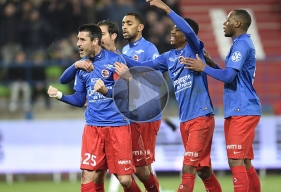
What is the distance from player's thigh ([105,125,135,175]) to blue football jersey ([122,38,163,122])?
25.6 inches

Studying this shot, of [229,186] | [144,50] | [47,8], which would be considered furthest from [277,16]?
[144,50]

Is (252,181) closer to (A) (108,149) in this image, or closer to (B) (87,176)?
(A) (108,149)

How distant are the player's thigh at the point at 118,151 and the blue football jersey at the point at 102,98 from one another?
0.37 feet

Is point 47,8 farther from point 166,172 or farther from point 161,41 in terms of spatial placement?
point 166,172

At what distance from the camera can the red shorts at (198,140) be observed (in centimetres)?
865

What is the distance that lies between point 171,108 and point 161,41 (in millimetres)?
2002

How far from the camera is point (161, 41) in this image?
17234 millimetres

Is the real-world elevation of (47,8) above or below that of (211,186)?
above

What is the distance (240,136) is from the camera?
8.61 meters

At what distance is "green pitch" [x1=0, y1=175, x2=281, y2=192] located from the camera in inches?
498

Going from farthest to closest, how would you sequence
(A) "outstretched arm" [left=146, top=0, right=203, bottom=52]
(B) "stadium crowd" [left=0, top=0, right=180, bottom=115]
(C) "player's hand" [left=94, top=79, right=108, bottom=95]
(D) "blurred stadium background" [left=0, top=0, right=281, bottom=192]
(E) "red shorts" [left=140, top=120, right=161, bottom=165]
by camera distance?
(B) "stadium crowd" [left=0, top=0, right=180, bottom=115]
(D) "blurred stadium background" [left=0, top=0, right=281, bottom=192]
(E) "red shorts" [left=140, top=120, right=161, bottom=165]
(A) "outstretched arm" [left=146, top=0, right=203, bottom=52]
(C) "player's hand" [left=94, top=79, right=108, bottom=95]

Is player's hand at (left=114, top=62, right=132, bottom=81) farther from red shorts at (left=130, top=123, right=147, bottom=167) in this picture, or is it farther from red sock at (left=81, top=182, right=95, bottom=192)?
red sock at (left=81, top=182, right=95, bottom=192)

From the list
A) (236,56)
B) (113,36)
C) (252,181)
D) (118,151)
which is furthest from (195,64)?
(252,181)

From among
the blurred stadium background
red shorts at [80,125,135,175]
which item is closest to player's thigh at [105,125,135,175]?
red shorts at [80,125,135,175]
